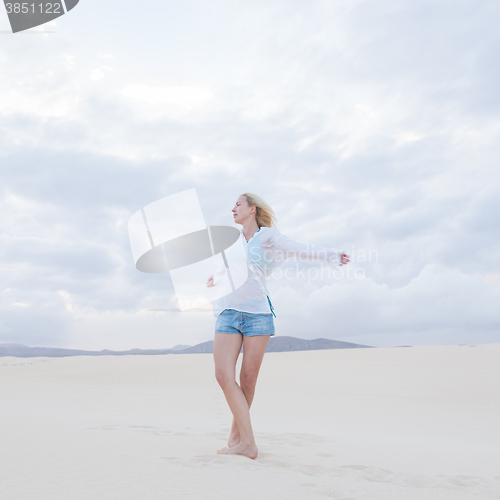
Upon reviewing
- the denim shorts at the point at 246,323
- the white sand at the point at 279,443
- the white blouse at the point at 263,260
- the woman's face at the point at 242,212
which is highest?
the woman's face at the point at 242,212

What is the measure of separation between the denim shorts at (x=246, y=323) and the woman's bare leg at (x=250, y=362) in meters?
0.04

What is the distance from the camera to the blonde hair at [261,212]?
3461 mm

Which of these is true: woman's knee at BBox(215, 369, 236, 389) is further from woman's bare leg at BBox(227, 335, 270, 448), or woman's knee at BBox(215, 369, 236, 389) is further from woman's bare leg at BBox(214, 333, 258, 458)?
woman's bare leg at BBox(227, 335, 270, 448)

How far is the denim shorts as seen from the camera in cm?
306

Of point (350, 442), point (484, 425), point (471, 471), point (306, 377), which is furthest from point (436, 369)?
point (471, 471)

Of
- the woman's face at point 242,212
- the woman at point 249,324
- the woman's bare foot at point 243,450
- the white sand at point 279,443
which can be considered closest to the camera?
the white sand at point 279,443

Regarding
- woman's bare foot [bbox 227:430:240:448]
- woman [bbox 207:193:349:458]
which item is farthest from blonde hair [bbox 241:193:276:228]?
woman's bare foot [bbox 227:430:240:448]

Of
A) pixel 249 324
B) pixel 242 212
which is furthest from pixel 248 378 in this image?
pixel 242 212

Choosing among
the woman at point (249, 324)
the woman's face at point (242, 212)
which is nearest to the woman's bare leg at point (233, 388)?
the woman at point (249, 324)

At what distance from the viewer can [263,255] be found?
321cm

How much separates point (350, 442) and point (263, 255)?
211 centimetres

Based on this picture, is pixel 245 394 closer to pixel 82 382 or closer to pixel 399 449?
pixel 399 449

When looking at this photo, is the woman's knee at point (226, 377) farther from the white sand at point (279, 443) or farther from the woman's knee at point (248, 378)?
the white sand at point (279, 443)

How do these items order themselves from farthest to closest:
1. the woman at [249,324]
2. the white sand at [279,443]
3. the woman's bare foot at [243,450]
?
the woman at [249,324], the woman's bare foot at [243,450], the white sand at [279,443]
